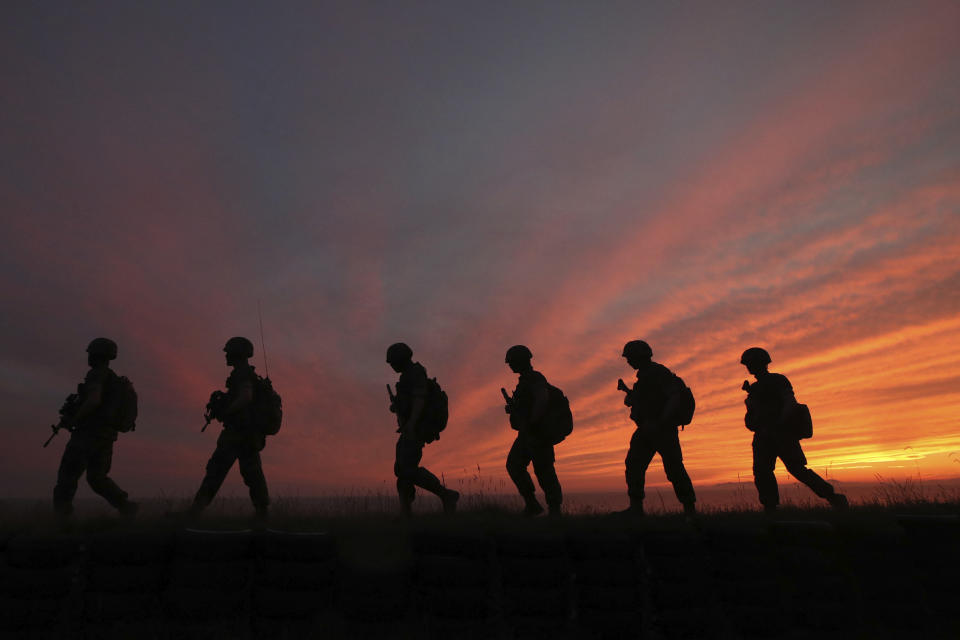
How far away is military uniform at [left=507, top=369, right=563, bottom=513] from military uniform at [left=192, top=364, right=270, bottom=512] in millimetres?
3593

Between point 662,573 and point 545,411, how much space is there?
3.92 m

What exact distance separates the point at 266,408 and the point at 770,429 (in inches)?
296

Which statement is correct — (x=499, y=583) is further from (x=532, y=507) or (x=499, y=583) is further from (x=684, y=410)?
(x=684, y=410)

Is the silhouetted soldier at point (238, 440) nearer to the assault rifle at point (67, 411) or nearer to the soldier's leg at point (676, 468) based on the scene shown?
the assault rifle at point (67, 411)

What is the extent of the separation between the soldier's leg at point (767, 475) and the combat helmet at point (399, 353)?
556 cm

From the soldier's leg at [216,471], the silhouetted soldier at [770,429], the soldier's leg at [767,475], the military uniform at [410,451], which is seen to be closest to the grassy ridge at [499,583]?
the military uniform at [410,451]

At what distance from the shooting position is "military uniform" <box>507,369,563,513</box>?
29.2 feet

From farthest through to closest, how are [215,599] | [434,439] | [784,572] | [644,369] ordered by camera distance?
[644,369]
[434,439]
[784,572]
[215,599]

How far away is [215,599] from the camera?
4.84m

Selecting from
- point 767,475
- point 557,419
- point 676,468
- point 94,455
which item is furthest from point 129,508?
point 767,475

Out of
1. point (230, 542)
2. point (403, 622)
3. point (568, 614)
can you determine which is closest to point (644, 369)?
point (568, 614)

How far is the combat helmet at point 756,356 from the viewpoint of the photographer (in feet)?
31.9

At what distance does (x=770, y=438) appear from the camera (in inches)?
371

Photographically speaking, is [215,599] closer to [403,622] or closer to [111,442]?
[403,622]
